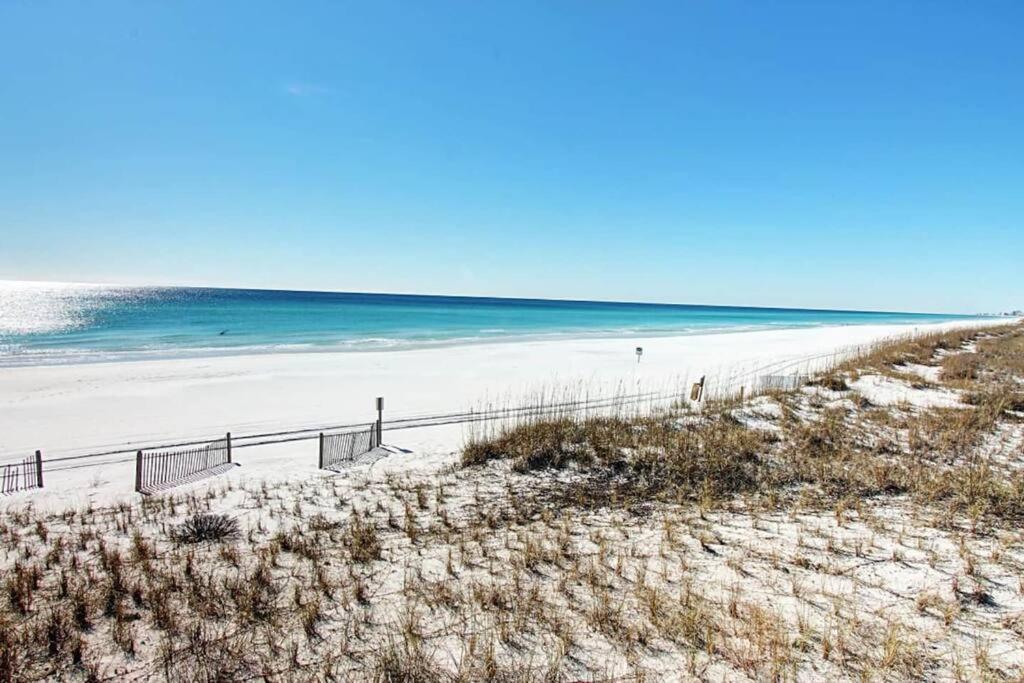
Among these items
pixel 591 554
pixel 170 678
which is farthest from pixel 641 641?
pixel 170 678

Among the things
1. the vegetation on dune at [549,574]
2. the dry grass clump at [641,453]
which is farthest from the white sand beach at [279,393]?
the vegetation on dune at [549,574]

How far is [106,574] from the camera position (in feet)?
14.7

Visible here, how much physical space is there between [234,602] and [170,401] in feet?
53.9

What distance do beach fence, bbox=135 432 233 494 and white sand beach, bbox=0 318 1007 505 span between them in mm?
340

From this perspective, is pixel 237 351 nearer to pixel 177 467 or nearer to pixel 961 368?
pixel 177 467

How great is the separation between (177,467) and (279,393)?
410 inches

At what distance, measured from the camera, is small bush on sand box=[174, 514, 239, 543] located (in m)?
5.38

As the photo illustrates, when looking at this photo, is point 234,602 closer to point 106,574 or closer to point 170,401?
point 106,574

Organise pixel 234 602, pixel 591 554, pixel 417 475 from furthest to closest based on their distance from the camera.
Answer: pixel 417 475, pixel 591 554, pixel 234 602

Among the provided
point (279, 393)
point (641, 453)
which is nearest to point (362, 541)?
point (641, 453)

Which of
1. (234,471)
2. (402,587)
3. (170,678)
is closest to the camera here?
(170,678)

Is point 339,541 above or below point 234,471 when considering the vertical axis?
above

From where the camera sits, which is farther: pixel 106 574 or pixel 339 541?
pixel 339 541

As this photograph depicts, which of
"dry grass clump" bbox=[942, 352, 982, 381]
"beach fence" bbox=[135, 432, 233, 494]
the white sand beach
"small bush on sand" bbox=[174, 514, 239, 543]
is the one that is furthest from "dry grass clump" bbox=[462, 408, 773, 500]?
"dry grass clump" bbox=[942, 352, 982, 381]
